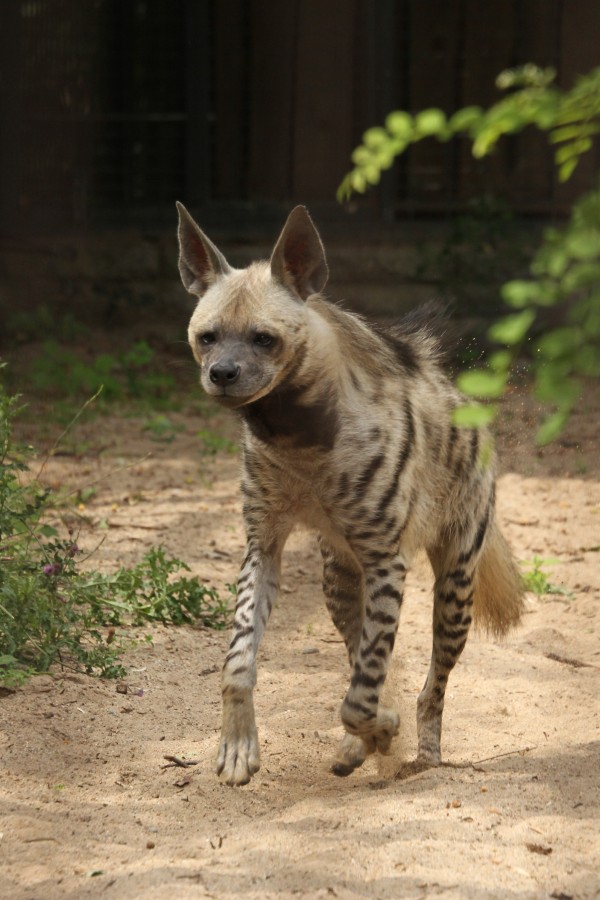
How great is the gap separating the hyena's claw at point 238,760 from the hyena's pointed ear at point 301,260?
1371 millimetres

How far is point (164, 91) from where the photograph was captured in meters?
10.7

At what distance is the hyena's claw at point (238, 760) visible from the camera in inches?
143

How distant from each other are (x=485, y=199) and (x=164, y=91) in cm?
294

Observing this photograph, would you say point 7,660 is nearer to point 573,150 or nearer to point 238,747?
point 238,747

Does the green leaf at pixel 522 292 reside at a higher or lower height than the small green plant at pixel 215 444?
higher

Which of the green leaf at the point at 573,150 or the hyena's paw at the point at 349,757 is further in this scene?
the hyena's paw at the point at 349,757

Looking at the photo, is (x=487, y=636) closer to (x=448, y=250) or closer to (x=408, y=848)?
(x=408, y=848)

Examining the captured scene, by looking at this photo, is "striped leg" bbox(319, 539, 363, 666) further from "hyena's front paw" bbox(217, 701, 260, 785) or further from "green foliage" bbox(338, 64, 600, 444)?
"green foliage" bbox(338, 64, 600, 444)

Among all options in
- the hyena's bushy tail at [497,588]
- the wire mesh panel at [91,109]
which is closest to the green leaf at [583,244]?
the hyena's bushy tail at [497,588]

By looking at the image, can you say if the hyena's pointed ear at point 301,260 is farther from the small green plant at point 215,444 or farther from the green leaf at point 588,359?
the small green plant at point 215,444

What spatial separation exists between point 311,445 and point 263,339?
1.18ft

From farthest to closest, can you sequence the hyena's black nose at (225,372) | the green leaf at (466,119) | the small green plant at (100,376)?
the small green plant at (100,376) < the hyena's black nose at (225,372) < the green leaf at (466,119)

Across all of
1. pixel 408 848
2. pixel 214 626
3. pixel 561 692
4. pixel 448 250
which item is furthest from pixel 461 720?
pixel 448 250

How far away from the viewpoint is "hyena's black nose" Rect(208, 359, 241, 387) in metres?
3.61
